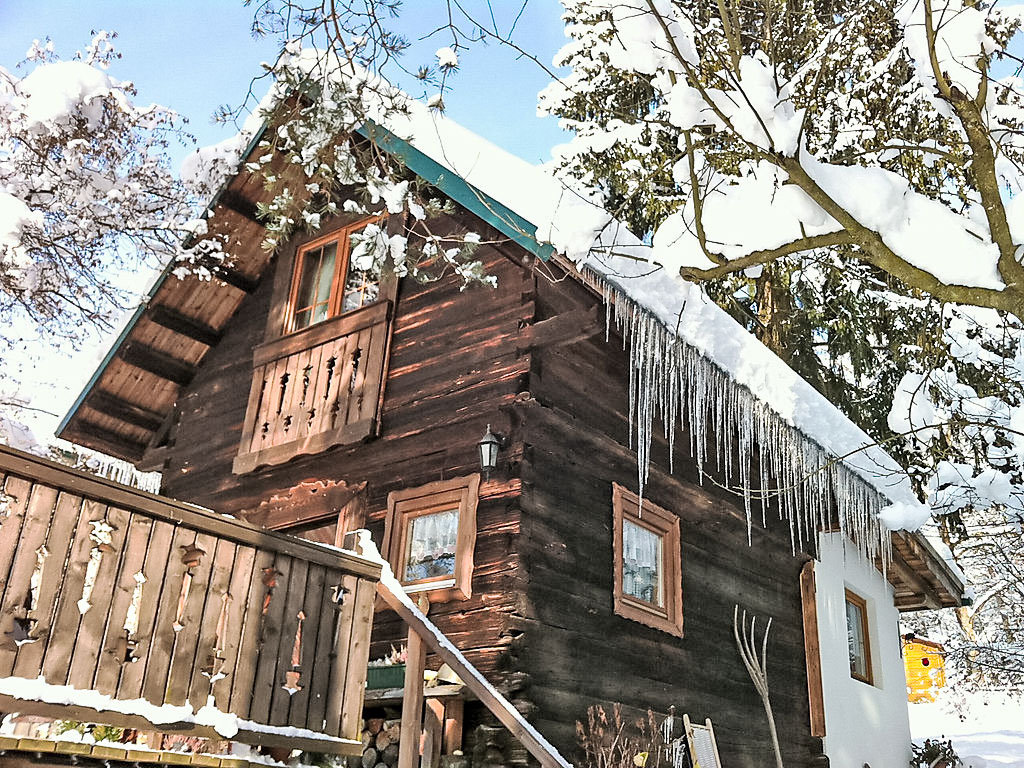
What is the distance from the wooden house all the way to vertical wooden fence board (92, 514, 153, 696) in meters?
2.56

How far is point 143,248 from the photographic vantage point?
35.5ft

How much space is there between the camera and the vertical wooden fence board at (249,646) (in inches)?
170

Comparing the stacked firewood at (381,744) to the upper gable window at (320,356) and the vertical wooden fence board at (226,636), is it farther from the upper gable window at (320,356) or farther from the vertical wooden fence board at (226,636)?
the upper gable window at (320,356)

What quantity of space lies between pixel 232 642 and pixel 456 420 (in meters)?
3.14

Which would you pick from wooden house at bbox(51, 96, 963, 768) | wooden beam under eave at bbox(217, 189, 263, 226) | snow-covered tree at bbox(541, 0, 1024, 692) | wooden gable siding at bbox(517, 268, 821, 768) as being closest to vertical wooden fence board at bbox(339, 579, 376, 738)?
wooden house at bbox(51, 96, 963, 768)

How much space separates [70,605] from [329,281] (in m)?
5.56

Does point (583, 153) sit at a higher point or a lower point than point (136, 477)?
higher

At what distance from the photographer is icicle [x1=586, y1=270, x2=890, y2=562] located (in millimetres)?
7060

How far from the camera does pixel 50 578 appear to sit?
12.6 feet

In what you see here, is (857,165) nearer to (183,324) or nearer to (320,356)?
(320,356)

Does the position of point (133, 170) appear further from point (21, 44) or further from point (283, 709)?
point (283, 709)

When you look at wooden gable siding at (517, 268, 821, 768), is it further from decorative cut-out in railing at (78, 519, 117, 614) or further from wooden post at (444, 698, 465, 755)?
decorative cut-out in railing at (78, 519, 117, 614)

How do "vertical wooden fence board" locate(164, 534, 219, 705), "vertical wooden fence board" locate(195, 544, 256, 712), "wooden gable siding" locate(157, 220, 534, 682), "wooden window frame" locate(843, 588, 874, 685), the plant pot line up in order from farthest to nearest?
"wooden window frame" locate(843, 588, 874, 685), "wooden gable siding" locate(157, 220, 534, 682), the plant pot, "vertical wooden fence board" locate(195, 544, 256, 712), "vertical wooden fence board" locate(164, 534, 219, 705)

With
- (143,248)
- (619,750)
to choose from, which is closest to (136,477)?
(143,248)
